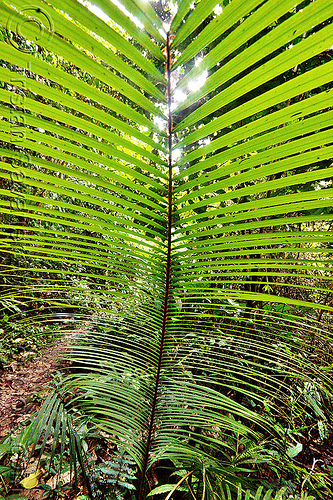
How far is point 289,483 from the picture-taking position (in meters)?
1.22

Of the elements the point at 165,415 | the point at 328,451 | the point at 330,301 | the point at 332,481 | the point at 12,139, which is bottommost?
the point at 328,451

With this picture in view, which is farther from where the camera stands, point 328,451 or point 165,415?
point 328,451

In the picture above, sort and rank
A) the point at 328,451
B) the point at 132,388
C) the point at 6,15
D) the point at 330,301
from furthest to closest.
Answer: the point at 330,301
the point at 328,451
the point at 132,388
the point at 6,15

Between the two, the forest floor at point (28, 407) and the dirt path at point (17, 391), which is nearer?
the forest floor at point (28, 407)

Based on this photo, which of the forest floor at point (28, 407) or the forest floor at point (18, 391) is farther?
the forest floor at point (18, 391)

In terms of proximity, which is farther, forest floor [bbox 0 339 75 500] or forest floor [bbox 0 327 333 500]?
forest floor [bbox 0 339 75 500]

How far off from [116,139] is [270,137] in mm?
312

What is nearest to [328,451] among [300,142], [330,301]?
[330,301]

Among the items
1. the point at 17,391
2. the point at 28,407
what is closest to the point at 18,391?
the point at 17,391

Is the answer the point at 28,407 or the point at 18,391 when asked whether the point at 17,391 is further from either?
the point at 28,407

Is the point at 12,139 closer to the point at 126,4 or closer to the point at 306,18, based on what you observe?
the point at 126,4

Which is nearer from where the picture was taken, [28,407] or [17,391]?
[28,407]

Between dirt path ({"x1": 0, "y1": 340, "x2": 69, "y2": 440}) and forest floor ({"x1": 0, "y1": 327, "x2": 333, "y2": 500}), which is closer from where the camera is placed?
forest floor ({"x1": 0, "y1": 327, "x2": 333, "y2": 500})

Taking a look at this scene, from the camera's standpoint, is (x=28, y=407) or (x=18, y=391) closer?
(x=28, y=407)
